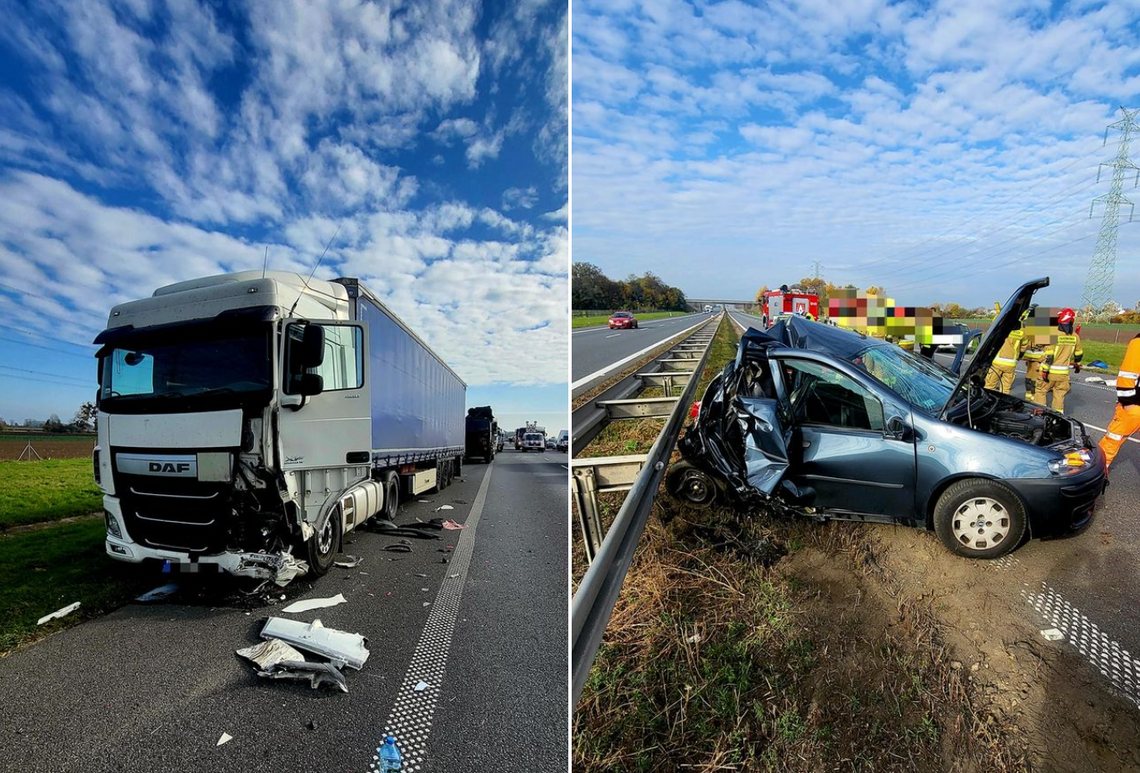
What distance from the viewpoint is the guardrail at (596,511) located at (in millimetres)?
2020

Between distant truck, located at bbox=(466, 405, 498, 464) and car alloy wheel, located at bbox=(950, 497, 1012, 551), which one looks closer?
car alloy wheel, located at bbox=(950, 497, 1012, 551)

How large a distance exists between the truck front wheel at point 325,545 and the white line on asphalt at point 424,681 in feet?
3.50

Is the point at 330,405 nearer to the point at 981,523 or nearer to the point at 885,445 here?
the point at 885,445

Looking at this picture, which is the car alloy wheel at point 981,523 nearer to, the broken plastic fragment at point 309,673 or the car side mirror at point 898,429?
the car side mirror at point 898,429

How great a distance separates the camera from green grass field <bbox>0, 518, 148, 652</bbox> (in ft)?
13.4

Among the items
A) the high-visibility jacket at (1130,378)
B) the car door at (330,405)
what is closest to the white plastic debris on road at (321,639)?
the car door at (330,405)

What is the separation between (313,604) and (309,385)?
1.67 meters

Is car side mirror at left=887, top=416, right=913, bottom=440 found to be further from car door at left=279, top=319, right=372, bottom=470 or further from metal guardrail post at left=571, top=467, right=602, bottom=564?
car door at left=279, top=319, right=372, bottom=470

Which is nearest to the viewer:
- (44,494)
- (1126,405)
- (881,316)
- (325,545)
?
(325,545)

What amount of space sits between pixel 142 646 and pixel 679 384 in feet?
24.0

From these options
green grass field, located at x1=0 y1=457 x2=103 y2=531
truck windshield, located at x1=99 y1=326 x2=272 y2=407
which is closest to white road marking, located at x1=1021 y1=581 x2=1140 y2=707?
truck windshield, located at x1=99 y1=326 x2=272 y2=407

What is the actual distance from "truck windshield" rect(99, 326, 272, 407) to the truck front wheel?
1.40 meters

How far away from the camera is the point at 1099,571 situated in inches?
140

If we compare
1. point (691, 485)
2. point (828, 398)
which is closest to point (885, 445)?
point (828, 398)
